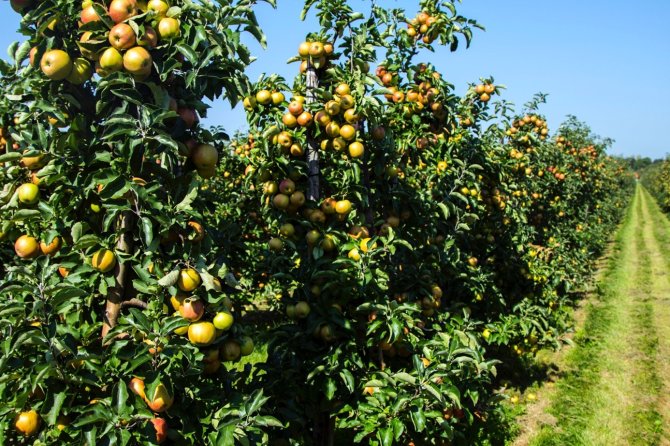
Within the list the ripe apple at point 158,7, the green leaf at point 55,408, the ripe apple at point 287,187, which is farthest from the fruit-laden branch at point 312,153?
the green leaf at point 55,408

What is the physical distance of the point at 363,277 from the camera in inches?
131

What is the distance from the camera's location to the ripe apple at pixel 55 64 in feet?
6.76

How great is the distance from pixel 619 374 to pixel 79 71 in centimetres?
814

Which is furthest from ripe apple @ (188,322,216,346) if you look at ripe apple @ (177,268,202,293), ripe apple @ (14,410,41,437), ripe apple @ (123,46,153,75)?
ripe apple @ (123,46,153,75)

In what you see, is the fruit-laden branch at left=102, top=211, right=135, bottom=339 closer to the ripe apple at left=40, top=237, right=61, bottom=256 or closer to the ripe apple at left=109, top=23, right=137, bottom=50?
the ripe apple at left=40, top=237, right=61, bottom=256

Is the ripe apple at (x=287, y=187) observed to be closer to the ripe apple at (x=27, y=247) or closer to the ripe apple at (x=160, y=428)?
the ripe apple at (x=27, y=247)

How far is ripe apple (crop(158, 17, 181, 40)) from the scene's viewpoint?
211cm

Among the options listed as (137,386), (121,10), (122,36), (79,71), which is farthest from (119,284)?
(121,10)

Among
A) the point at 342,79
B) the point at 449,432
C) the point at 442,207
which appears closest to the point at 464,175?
the point at 442,207

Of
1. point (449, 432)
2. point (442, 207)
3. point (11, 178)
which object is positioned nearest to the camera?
point (11, 178)

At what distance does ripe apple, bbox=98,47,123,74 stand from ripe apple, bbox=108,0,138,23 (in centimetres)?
15

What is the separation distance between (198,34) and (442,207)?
9.73ft

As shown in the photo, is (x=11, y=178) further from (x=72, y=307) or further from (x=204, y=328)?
(x=204, y=328)

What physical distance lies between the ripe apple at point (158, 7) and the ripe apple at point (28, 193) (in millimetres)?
959
